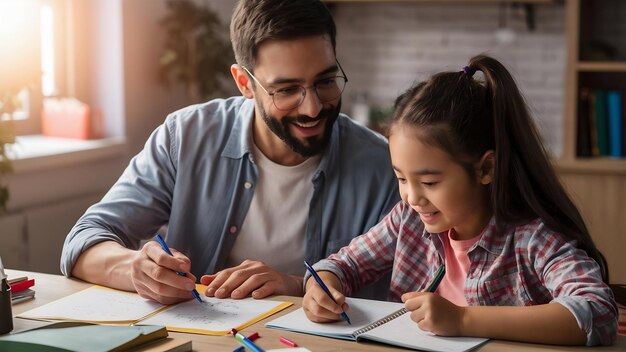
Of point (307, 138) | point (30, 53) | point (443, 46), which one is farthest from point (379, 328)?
point (443, 46)

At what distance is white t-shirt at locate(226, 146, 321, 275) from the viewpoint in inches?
84.9

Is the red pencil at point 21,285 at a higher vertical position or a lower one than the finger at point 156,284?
lower

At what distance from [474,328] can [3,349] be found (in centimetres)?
75

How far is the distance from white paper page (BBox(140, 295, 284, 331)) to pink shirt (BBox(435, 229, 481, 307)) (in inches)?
13.6

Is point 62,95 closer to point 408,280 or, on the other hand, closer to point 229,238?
point 229,238

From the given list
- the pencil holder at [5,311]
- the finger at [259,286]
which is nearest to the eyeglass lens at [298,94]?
the finger at [259,286]

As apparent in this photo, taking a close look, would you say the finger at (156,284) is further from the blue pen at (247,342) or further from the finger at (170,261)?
the blue pen at (247,342)

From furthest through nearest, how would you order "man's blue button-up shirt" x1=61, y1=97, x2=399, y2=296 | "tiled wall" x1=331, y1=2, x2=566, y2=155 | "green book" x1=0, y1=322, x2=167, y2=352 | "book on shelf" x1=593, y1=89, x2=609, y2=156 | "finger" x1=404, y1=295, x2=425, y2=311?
"tiled wall" x1=331, y1=2, x2=566, y2=155, "book on shelf" x1=593, y1=89, x2=609, y2=156, "man's blue button-up shirt" x1=61, y1=97, x2=399, y2=296, "finger" x1=404, y1=295, x2=425, y2=311, "green book" x1=0, y1=322, x2=167, y2=352

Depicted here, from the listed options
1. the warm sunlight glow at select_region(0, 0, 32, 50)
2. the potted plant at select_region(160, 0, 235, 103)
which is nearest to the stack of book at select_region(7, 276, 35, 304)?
the warm sunlight glow at select_region(0, 0, 32, 50)

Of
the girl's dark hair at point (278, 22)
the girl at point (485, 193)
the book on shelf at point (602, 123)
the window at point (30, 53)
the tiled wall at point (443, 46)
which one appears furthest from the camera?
the tiled wall at point (443, 46)

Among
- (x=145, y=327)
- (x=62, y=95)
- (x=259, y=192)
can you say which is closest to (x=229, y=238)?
(x=259, y=192)

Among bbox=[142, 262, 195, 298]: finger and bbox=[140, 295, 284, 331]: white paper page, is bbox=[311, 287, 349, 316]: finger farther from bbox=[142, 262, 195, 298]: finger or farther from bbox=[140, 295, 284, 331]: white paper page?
bbox=[142, 262, 195, 298]: finger

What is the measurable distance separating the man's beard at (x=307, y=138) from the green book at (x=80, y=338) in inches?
29.4

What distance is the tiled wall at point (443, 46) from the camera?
13.9ft
